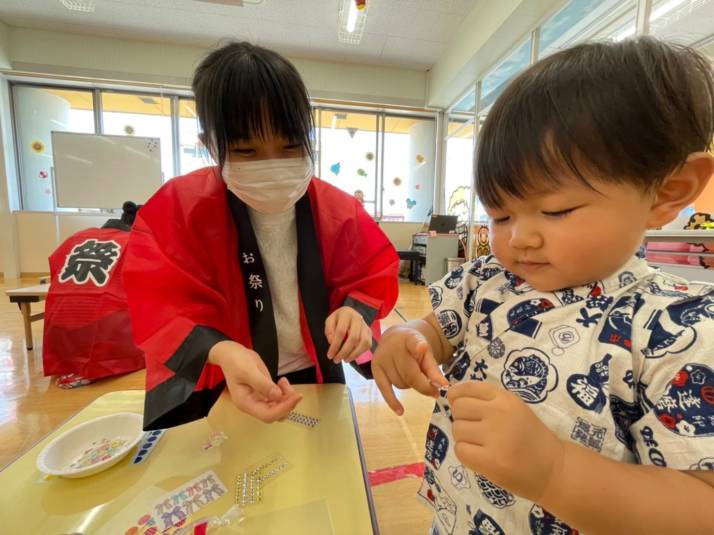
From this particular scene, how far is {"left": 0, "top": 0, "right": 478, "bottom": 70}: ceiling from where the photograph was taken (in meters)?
3.37

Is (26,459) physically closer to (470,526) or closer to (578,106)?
(470,526)

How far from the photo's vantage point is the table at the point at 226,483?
38 centimetres

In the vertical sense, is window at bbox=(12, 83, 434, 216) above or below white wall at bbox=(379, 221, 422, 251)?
above

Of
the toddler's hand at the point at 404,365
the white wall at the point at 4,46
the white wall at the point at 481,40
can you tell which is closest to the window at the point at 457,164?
the white wall at the point at 481,40

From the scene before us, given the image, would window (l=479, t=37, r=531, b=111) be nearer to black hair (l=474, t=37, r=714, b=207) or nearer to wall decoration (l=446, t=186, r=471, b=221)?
wall decoration (l=446, t=186, r=471, b=221)

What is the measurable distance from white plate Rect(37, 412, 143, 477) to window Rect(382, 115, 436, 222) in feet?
15.9

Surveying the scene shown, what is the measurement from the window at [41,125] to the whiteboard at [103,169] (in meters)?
0.64

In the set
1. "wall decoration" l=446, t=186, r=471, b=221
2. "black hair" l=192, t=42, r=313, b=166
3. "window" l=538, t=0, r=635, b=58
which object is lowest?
"black hair" l=192, t=42, r=313, b=166

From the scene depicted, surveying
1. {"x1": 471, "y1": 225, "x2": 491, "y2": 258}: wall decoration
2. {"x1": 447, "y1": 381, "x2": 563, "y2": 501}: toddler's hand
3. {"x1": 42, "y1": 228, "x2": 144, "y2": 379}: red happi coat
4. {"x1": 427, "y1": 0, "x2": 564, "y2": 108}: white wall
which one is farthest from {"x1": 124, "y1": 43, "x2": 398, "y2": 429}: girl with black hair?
{"x1": 471, "y1": 225, "x2": 491, "y2": 258}: wall decoration

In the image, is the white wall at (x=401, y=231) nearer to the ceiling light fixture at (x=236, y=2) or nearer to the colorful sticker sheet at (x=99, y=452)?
the ceiling light fixture at (x=236, y=2)

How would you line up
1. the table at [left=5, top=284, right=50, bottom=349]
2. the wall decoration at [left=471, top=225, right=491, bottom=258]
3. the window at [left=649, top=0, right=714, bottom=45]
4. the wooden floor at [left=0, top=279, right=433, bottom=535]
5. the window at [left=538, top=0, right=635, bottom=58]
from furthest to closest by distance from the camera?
1. the wall decoration at [left=471, top=225, right=491, bottom=258]
2. the window at [left=538, top=0, right=635, bottom=58]
3. the window at [left=649, top=0, right=714, bottom=45]
4. the table at [left=5, top=284, right=50, bottom=349]
5. the wooden floor at [left=0, top=279, right=433, bottom=535]

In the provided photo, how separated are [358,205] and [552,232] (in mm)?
471

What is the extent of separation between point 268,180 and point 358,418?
974 mm

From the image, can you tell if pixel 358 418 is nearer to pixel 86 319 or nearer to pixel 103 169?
pixel 86 319
